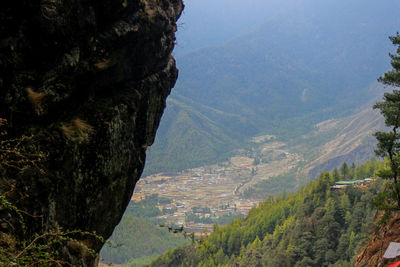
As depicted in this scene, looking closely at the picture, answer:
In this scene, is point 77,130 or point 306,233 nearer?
point 77,130

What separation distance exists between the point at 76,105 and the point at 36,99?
65.2 inches

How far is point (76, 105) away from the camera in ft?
32.9

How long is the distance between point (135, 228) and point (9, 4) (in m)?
111

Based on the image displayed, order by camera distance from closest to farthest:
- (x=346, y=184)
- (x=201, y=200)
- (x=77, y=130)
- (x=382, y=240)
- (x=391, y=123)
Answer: (x=77, y=130), (x=382, y=240), (x=391, y=123), (x=346, y=184), (x=201, y=200)

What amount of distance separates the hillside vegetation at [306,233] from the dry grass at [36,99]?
1580 inches

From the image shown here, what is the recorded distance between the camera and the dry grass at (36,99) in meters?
8.30

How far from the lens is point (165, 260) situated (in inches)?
2884

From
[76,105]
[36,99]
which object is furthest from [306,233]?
[36,99]

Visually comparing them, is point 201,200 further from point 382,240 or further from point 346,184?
point 382,240

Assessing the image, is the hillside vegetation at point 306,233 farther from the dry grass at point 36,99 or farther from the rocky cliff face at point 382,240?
the dry grass at point 36,99

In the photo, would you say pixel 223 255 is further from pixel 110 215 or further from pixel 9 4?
pixel 9 4

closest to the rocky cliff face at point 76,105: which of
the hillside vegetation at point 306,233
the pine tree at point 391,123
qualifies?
the pine tree at point 391,123

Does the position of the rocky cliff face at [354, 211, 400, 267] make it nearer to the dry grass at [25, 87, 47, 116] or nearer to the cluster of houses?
the dry grass at [25, 87, 47, 116]

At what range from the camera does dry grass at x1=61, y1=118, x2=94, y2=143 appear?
361 inches
